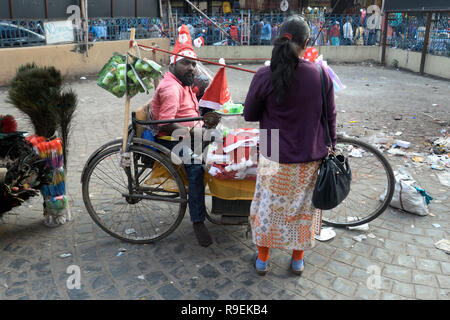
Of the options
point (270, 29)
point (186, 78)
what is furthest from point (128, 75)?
point (270, 29)

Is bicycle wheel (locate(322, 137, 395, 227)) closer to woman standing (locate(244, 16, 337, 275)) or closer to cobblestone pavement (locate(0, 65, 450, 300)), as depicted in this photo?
cobblestone pavement (locate(0, 65, 450, 300))

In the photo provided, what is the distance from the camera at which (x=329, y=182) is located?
2.54 m

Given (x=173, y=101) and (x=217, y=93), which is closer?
(x=173, y=101)

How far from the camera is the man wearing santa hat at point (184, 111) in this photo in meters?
3.14

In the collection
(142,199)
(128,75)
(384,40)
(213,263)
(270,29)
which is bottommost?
(213,263)

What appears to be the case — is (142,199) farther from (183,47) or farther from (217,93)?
(183,47)

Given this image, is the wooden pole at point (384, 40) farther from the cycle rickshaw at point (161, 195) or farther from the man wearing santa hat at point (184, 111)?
the man wearing santa hat at point (184, 111)

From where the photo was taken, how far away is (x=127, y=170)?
10.6 feet

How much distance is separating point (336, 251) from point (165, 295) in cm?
140

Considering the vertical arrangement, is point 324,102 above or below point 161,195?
above

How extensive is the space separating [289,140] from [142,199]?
1442mm

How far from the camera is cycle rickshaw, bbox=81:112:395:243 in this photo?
3.16 metres

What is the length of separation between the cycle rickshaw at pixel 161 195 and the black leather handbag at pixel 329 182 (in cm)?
46

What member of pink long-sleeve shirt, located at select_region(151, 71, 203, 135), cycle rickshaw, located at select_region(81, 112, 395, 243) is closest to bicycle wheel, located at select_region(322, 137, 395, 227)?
cycle rickshaw, located at select_region(81, 112, 395, 243)
